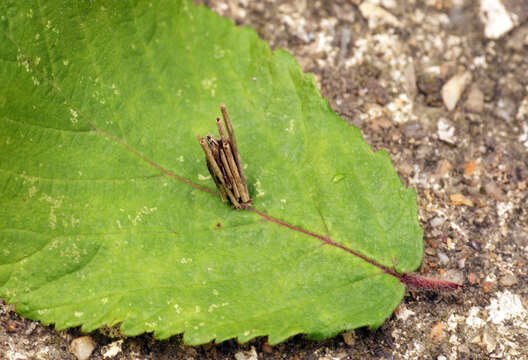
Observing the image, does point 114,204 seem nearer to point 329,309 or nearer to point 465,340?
point 329,309

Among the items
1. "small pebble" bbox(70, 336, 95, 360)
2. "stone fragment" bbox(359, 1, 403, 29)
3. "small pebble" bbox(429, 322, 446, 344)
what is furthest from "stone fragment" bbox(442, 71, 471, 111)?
"small pebble" bbox(70, 336, 95, 360)

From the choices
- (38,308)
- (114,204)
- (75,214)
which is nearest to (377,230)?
(114,204)

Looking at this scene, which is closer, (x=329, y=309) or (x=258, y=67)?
(x=329, y=309)

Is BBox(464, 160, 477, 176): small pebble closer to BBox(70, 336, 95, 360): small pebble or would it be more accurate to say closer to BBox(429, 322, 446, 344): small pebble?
BBox(429, 322, 446, 344): small pebble

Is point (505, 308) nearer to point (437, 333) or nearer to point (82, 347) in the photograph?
point (437, 333)

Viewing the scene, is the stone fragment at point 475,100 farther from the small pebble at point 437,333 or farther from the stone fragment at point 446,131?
the small pebble at point 437,333

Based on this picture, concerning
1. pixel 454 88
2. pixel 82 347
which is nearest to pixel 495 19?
pixel 454 88

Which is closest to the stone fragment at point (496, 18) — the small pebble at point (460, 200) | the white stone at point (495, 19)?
the white stone at point (495, 19)
